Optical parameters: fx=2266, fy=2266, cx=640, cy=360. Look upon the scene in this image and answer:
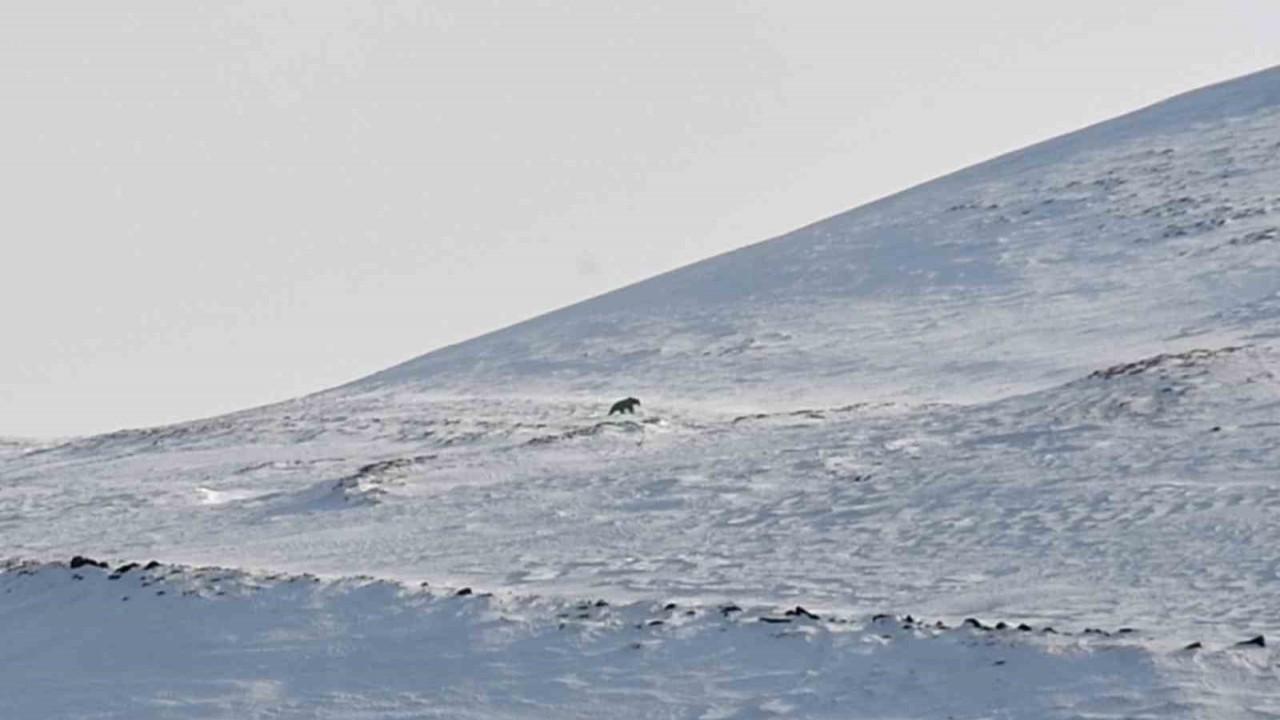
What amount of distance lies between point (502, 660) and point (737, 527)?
3307 mm

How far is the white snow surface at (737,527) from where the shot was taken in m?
10.4

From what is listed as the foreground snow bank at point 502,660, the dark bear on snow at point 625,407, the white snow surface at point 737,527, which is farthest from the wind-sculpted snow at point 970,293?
the foreground snow bank at point 502,660

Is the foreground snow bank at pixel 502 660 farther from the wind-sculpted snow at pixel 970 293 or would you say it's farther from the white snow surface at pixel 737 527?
the wind-sculpted snow at pixel 970 293

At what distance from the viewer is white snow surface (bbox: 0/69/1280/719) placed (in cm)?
1040

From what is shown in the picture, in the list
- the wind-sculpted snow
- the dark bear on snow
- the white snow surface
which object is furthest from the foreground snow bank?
the wind-sculpted snow

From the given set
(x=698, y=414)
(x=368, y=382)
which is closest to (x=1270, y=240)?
(x=698, y=414)

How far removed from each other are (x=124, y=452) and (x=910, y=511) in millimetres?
11203

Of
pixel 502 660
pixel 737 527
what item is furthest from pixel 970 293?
pixel 502 660

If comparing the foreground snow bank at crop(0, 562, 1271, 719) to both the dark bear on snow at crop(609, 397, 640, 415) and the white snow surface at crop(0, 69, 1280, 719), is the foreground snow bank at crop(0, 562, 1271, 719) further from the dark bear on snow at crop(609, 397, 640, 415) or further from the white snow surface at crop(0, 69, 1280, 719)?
the dark bear on snow at crop(609, 397, 640, 415)

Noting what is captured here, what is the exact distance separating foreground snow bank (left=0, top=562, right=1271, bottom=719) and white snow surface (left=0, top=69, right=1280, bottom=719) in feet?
0.07

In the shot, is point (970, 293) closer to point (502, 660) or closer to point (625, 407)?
point (625, 407)

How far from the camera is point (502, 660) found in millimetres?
11008

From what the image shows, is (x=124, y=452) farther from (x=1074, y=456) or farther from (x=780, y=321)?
(x=1074, y=456)

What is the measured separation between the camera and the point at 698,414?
69.6 feet
